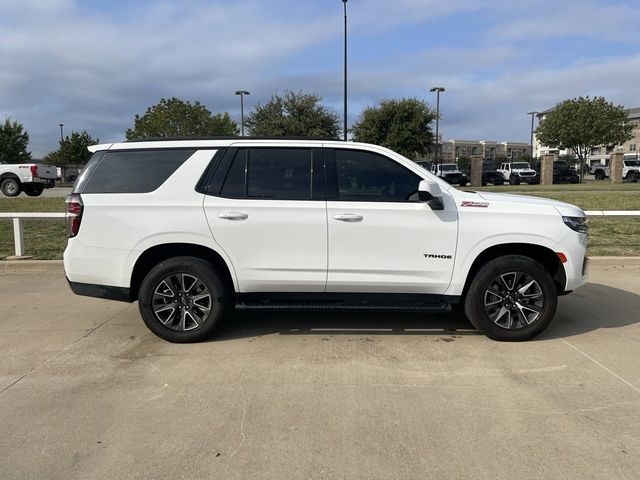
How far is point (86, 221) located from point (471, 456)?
12.7 ft

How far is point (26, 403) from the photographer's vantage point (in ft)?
12.5

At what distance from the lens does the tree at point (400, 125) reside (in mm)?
37781

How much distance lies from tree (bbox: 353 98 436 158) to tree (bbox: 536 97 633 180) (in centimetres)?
2089

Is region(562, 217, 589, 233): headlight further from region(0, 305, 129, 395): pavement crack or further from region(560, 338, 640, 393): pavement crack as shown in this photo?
region(0, 305, 129, 395): pavement crack

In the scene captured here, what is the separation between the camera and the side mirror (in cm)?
A: 469

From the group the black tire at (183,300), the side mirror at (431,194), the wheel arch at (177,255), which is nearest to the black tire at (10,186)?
the wheel arch at (177,255)

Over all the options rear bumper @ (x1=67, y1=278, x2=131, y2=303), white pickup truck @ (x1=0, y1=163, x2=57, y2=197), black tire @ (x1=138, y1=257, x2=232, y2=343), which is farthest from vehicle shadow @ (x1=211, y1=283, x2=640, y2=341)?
white pickup truck @ (x1=0, y1=163, x2=57, y2=197)

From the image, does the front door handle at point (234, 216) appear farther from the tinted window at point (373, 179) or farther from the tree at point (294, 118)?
the tree at point (294, 118)

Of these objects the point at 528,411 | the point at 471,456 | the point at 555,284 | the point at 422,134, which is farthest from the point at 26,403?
the point at 422,134

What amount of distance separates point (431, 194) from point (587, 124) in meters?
54.4

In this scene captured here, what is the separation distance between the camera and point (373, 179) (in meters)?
4.99

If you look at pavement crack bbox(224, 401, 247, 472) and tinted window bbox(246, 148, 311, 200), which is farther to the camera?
tinted window bbox(246, 148, 311, 200)

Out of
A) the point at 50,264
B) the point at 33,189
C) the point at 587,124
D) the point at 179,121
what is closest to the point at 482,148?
the point at 587,124

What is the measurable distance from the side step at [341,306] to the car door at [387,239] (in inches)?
5.9
